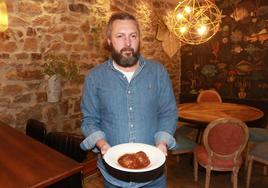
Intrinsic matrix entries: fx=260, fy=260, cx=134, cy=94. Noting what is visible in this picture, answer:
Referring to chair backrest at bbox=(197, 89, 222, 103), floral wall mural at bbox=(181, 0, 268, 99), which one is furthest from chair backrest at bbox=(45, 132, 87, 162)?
floral wall mural at bbox=(181, 0, 268, 99)

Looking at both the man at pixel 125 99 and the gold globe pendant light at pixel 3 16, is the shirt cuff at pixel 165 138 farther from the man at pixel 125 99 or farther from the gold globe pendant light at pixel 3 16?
the gold globe pendant light at pixel 3 16

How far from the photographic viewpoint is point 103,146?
4.10ft

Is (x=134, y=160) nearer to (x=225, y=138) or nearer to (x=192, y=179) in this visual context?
(x=225, y=138)

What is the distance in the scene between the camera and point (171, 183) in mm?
2826

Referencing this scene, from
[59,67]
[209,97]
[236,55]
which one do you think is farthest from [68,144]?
[236,55]

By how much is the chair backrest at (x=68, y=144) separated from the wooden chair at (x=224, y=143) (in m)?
1.13

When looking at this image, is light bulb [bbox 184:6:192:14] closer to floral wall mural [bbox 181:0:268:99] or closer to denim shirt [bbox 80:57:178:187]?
floral wall mural [bbox 181:0:268:99]

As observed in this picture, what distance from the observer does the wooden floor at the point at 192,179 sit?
2.78 meters

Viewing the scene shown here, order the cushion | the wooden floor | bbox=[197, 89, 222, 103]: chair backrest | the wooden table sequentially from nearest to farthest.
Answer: the wooden table, the cushion, the wooden floor, bbox=[197, 89, 222, 103]: chair backrest

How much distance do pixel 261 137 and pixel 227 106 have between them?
575 mm

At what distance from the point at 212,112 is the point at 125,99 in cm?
208

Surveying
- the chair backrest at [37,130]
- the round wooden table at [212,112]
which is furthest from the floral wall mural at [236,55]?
the chair backrest at [37,130]

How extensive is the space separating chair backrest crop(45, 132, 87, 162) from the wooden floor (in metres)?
0.86

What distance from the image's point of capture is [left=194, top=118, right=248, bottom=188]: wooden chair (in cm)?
231
